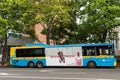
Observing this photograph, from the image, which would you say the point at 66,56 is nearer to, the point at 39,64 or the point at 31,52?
the point at 39,64

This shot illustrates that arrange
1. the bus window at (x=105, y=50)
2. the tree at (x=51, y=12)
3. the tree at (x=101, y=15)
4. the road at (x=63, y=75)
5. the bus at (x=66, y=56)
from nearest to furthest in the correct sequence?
the road at (x=63, y=75), the bus window at (x=105, y=50), the bus at (x=66, y=56), the tree at (x=101, y=15), the tree at (x=51, y=12)

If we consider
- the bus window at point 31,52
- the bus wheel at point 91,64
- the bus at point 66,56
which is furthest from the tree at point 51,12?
the bus wheel at point 91,64

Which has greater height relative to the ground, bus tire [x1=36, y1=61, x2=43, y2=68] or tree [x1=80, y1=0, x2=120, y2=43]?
tree [x1=80, y1=0, x2=120, y2=43]

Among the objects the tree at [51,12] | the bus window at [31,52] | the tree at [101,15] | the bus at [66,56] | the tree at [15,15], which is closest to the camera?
the bus at [66,56]

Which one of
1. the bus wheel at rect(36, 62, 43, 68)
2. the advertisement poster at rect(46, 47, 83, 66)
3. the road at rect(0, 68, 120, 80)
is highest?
the advertisement poster at rect(46, 47, 83, 66)

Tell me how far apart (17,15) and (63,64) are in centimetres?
909

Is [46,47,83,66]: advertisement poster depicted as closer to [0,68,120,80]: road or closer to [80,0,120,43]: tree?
[80,0,120,43]: tree

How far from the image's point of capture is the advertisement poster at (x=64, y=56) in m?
34.0

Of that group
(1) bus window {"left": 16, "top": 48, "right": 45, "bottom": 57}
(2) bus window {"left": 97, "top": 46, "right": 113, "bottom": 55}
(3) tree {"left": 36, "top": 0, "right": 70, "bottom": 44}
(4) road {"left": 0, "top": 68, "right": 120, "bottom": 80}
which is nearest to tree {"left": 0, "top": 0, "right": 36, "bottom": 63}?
(3) tree {"left": 36, "top": 0, "right": 70, "bottom": 44}

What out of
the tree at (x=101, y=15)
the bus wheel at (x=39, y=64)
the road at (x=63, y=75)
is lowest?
the road at (x=63, y=75)

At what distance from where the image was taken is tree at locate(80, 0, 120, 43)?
3397 centimetres

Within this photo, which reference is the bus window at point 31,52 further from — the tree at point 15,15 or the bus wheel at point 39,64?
the tree at point 15,15

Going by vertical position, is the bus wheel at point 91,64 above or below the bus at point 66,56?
below

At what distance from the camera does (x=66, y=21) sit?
3900 cm
